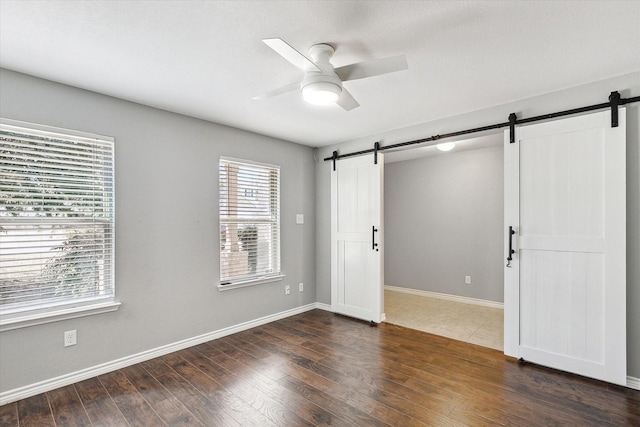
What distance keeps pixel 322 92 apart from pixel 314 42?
0.33 meters

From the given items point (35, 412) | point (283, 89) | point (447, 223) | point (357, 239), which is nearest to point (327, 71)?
point (283, 89)

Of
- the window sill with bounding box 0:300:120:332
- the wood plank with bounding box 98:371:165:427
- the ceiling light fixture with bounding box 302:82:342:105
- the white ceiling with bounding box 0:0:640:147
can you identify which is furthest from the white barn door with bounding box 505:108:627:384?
the window sill with bounding box 0:300:120:332

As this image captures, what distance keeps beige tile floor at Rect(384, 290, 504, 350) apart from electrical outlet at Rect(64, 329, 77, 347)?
3341 mm

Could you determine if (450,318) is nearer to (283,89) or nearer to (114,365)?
(283,89)

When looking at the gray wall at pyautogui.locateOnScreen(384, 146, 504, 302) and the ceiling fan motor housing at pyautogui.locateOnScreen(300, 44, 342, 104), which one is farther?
the gray wall at pyautogui.locateOnScreen(384, 146, 504, 302)

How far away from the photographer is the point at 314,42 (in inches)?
78.5

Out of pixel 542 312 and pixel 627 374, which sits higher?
pixel 542 312

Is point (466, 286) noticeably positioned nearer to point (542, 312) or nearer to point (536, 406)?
point (542, 312)

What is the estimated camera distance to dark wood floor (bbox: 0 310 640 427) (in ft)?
6.82

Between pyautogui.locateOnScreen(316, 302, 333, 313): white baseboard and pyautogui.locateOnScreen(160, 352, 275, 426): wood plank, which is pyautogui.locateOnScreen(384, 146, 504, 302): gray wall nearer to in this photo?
pyautogui.locateOnScreen(316, 302, 333, 313): white baseboard

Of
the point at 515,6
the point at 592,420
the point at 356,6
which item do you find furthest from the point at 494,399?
the point at 356,6

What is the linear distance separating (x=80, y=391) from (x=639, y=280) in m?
4.45

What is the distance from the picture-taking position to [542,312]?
2805mm

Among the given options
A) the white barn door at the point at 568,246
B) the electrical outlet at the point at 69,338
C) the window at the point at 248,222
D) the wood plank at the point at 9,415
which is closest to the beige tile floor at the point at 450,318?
the white barn door at the point at 568,246
